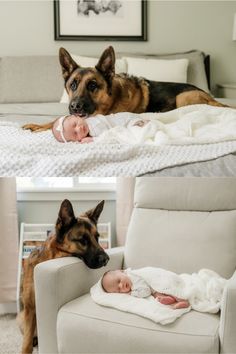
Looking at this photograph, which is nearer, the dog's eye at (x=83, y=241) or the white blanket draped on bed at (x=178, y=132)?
the dog's eye at (x=83, y=241)

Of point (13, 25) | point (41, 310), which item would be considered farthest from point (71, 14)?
point (41, 310)

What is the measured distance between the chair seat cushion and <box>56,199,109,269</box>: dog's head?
52mm

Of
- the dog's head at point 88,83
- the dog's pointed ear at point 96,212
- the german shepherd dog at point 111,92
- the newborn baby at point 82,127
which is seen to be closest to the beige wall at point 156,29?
the german shepherd dog at point 111,92

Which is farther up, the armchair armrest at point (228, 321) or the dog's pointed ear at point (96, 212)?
the dog's pointed ear at point (96, 212)

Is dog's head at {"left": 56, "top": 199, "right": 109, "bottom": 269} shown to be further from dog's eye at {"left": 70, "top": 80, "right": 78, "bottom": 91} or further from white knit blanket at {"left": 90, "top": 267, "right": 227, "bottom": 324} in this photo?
dog's eye at {"left": 70, "top": 80, "right": 78, "bottom": 91}

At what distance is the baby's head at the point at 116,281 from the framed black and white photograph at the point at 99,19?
83 centimetres

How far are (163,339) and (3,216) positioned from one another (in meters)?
0.23

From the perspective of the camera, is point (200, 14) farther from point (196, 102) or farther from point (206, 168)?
point (206, 168)

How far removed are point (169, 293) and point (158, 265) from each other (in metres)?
0.04

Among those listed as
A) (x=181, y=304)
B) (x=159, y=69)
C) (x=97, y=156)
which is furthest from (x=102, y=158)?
(x=159, y=69)

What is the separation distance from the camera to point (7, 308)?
56 centimetres

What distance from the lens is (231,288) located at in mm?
556

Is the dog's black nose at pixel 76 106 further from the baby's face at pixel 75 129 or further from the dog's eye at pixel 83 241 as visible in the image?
the dog's eye at pixel 83 241

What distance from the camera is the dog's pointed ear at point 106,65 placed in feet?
2.73
